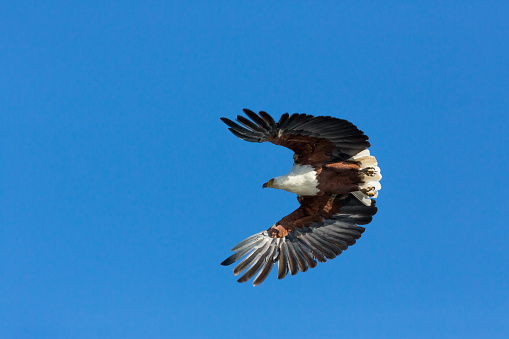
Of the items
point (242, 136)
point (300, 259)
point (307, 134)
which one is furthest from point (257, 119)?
point (300, 259)

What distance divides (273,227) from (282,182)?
93 cm

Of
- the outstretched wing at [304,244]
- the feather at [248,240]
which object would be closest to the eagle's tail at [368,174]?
the outstretched wing at [304,244]

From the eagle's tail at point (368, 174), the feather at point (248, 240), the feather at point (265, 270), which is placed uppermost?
the eagle's tail at point (368, 174)

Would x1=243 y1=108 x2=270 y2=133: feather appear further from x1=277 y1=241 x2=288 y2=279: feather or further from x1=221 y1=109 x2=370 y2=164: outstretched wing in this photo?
x1=277 y1=241 x2=288 y2=279: feather

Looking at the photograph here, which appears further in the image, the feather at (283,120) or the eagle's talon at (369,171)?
the eagle's talon at (369,171)

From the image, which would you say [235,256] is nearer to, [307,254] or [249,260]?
[249,260]

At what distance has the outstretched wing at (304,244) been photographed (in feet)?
31.4

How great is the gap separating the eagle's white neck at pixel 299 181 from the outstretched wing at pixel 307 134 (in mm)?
151

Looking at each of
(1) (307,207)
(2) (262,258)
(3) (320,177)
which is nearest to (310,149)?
(3) (320,177)

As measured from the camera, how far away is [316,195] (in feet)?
32.9

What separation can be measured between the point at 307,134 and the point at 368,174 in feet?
4.50

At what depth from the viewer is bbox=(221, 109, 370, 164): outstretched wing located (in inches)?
327

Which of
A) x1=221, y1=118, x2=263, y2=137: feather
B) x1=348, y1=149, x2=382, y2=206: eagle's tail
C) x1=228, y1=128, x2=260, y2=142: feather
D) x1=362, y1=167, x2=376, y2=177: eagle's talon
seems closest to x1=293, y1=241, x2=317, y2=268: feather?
x1=348, y1=149, x2=382, y2=206: eagle's tail

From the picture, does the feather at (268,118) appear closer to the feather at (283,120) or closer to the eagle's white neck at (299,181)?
the feather at (283,120)
